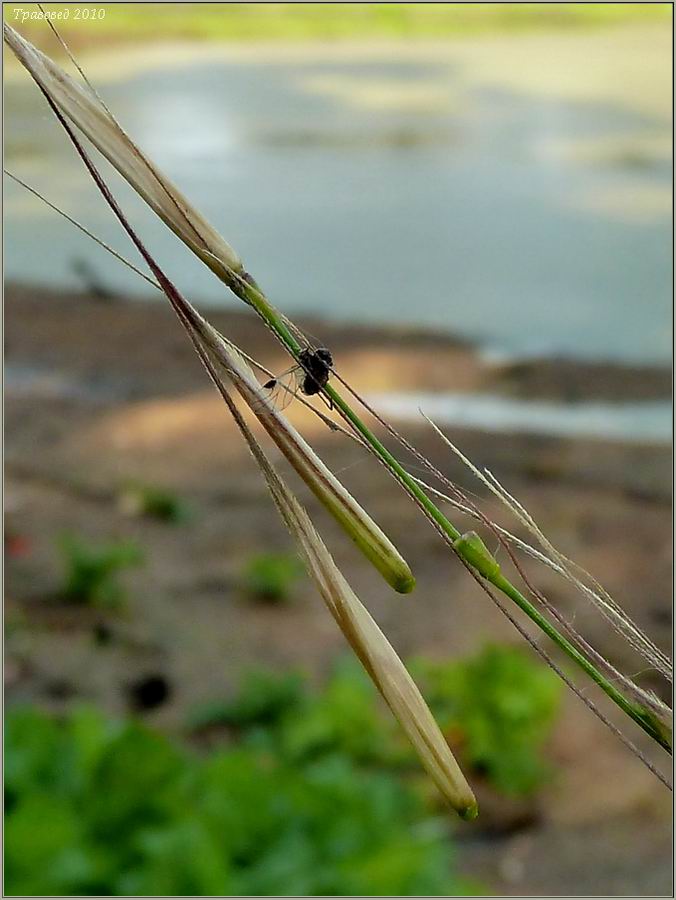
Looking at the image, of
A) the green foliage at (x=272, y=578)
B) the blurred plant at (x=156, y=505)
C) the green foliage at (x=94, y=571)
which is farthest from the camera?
the blurred plant at (x=156, y=505)

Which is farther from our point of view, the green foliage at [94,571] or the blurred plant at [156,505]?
the blurred plant at [156,505]

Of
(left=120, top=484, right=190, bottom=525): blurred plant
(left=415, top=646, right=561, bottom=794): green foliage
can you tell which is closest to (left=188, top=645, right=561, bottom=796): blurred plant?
(left=415, top=646, right=561, bottom=794): green foliage

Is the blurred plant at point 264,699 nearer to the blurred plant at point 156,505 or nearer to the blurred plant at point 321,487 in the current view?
the blurred plant at point 156,505

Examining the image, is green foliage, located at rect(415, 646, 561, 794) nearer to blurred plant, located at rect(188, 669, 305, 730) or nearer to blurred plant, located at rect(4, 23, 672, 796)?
blurred plant, located at rect(188, 669, 305, 730)

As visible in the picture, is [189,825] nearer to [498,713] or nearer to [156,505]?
[498,713]

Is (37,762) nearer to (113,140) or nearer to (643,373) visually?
(113,140)

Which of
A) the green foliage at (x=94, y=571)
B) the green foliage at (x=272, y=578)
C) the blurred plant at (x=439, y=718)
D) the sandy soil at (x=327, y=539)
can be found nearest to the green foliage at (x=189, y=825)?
the blurred plant at (x=439, y=718)
